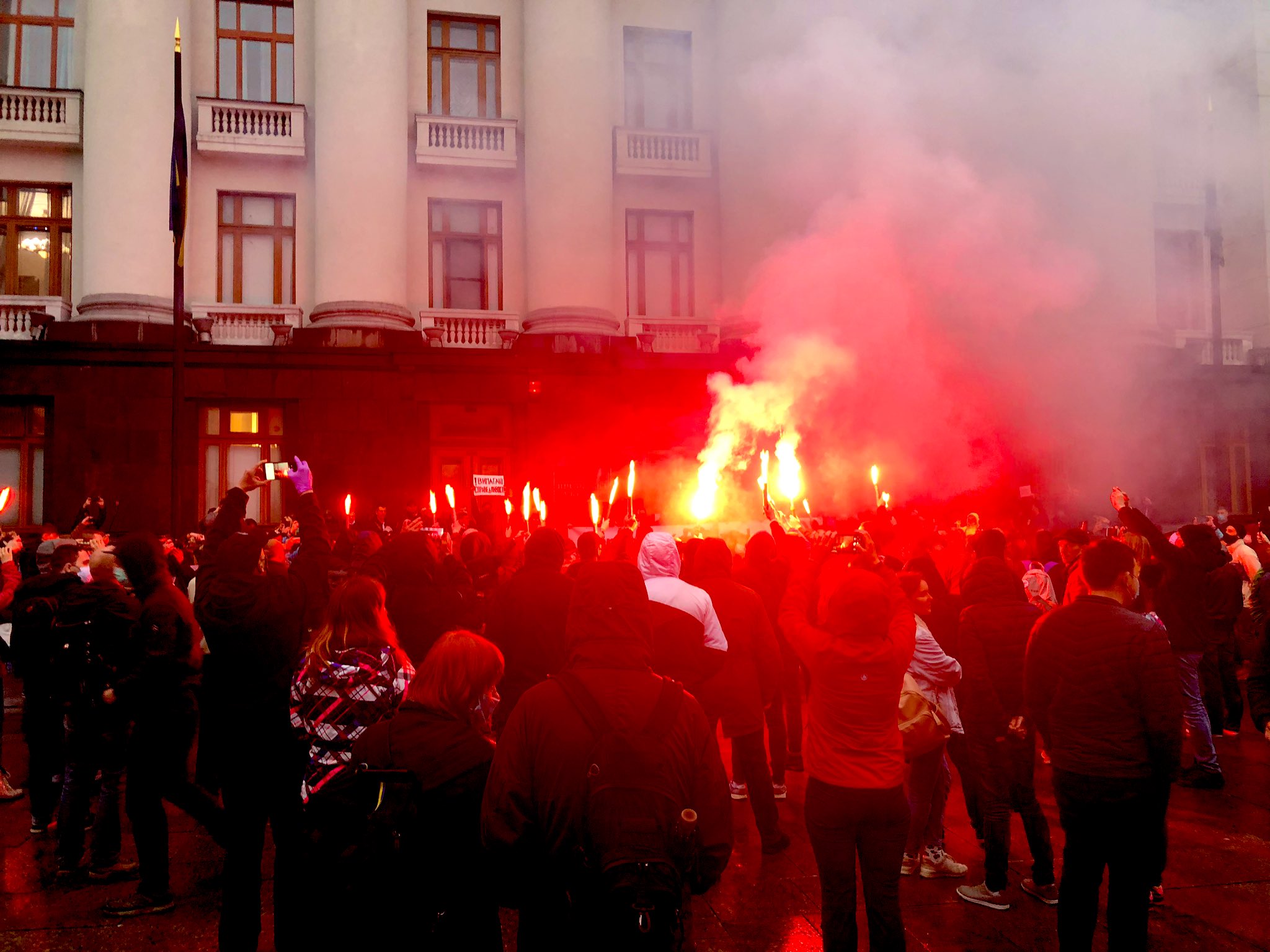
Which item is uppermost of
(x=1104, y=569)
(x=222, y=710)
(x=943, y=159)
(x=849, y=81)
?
(x=849, y=81)

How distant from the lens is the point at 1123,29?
15.8 metres

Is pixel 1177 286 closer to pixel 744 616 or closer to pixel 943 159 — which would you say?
pixel 943 159

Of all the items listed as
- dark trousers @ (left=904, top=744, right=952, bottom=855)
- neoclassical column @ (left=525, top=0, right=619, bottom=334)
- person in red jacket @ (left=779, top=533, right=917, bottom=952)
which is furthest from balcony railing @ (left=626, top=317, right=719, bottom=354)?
person in red jacket @ (left=779, top=533, right=917, bottom=952)

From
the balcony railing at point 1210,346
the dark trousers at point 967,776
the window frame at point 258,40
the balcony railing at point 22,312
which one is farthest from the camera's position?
the balcony railing at point 1210,346

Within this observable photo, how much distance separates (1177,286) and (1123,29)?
23.5ft

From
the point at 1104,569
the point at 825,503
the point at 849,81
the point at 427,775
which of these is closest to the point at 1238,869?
the point at 1104,569

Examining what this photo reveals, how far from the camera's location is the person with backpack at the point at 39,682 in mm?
5484

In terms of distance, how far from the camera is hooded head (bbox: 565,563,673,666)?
2.63 metres

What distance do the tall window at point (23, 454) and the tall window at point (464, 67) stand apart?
30.4 feet

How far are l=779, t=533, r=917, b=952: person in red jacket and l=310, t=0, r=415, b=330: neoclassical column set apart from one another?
556 inches

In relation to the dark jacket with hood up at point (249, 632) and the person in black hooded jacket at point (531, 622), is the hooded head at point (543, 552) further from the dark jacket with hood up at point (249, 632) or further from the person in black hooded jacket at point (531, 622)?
the dark jacket with hood up at point (249, 632)

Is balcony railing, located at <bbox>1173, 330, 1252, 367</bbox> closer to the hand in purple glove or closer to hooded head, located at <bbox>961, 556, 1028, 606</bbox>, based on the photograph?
hooded head, located at <bbox>961, 556, 1028, 606</bbox>

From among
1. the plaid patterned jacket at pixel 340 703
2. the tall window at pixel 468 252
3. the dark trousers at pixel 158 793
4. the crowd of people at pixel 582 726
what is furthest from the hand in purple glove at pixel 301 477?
the tall window at pixel 468 252

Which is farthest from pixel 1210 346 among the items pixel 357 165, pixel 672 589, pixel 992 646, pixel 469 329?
pixel 672 589
